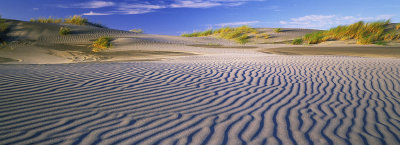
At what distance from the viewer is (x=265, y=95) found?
3789 mm

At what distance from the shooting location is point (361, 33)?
1462 centimetres

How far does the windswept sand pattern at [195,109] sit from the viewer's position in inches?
91.8

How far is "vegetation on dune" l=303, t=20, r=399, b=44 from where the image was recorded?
540 inches

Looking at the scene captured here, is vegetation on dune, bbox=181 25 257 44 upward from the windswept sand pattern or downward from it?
upward

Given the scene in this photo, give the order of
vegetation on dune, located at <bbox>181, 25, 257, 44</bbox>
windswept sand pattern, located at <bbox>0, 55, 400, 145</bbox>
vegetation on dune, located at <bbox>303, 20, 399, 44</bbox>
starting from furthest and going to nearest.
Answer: vegetation on dune, located at <bbox>181, 25, 257, 44</bbox> → vegetation on dune, located at <bbox>303, 20, 399, 44</bbox> → windswept sand pattern, located at <bbox>0, 55, 400, 145</bbox>

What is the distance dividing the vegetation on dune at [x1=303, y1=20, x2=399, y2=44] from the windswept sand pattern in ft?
36.5

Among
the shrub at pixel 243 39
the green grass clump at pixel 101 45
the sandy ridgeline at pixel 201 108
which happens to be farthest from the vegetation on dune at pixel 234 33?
the sandy ridgeline at pixel 201 108

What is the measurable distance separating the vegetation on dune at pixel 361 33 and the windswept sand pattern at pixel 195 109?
11.1m

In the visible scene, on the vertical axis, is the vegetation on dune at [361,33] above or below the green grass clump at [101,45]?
above

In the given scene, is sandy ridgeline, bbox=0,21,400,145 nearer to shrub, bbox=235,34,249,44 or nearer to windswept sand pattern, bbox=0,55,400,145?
windswept sand pattern, bbox=0,55,400,145

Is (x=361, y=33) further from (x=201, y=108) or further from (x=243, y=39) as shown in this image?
(x=201, y=108)

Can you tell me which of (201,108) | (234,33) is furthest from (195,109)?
(234,33)

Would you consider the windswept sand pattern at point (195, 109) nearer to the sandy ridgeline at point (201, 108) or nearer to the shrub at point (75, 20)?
the sandy ridgeline at point (201, 108)

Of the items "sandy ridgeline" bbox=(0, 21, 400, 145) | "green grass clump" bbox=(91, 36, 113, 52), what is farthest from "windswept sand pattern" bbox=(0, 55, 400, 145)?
"green grass clump" bbox=(91, 36, 113, 52)
